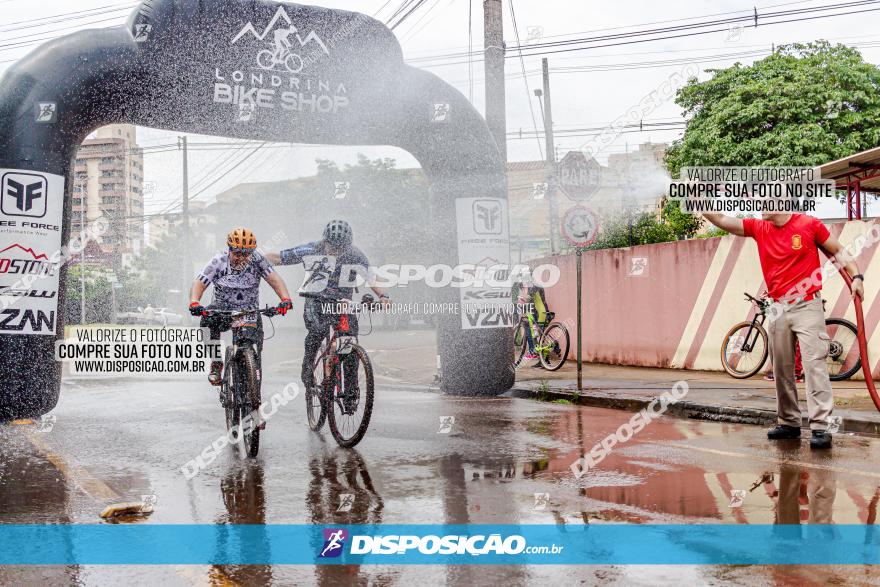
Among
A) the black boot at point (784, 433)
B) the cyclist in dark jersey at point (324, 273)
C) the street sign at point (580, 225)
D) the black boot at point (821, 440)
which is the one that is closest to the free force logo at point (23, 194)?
the cyclist in dark jersey at point (324, 273)

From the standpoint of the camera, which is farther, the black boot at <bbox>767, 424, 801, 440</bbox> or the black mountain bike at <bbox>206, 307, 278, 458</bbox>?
the black boot at <bbox>767, 424, 801, 440</bbox>

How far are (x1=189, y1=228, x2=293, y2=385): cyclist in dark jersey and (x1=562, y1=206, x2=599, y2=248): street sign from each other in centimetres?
503

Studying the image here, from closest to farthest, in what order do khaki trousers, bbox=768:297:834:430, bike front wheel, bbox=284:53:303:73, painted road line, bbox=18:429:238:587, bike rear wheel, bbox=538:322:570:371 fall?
painted road line, bbox=18:429:238:587 → khaki trousers, bbox=768:297:834:430 → bike front wheel, bbox=284:53:303:73 → bike rear wheel, bbox=538:322:570:371

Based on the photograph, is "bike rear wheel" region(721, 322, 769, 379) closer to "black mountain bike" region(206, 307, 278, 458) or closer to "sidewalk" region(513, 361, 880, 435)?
"sidewalk" region(513, 361, 880, 435)

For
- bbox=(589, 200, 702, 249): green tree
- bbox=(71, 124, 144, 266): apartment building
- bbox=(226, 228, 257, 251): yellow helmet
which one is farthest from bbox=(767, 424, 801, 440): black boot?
bbox=(71, 124, 144, 266): apartment building

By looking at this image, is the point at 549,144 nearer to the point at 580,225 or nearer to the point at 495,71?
the point at 495,71

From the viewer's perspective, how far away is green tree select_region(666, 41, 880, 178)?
34.2 meters

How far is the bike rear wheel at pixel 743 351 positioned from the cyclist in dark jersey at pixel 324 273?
6.15 meters

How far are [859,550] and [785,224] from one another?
3914 millimetres

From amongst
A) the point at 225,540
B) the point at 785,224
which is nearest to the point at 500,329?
the point at 785,224

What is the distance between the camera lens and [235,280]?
309 inches

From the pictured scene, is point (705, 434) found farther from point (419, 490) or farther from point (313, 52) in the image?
point (313, 52)

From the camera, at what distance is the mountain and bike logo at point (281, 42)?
1084 centimetres

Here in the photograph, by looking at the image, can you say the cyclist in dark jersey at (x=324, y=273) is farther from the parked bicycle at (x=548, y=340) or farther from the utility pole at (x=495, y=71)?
the parked bicycle at (x=548, y=340)
